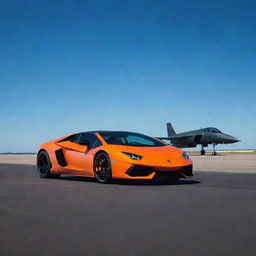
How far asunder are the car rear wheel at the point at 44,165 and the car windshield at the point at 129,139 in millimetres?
1883

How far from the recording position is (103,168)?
330 inches

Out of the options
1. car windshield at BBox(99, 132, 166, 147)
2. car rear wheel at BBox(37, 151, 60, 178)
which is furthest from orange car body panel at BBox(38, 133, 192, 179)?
car rear wheel at BBox(37, 151, 60, 178)

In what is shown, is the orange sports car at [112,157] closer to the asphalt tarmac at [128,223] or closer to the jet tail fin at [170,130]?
the asphalt tarmac at [128,223]

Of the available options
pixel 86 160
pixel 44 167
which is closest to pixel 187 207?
pixel 86 160

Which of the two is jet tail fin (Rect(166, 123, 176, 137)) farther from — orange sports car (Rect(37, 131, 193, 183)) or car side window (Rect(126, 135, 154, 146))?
car side window (Rect(126, 135, 154, 146))

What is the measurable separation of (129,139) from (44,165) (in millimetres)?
2661

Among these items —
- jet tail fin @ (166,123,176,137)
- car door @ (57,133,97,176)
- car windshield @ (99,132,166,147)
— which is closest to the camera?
car door @ (57,133,97,176)

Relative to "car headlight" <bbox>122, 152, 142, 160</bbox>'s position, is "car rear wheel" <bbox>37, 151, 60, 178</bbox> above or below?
below

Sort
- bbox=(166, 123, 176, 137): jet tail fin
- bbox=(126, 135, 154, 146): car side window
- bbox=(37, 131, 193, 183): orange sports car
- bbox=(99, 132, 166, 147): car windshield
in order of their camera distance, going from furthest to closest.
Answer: bbox=(166, 123, 176, 137): jet tail fin → bbox=(126, 135, 154, 146): car side window → bbox=(99, 132, 166, 147): car windshield → bbox=(37, 131, 193, 183): orange sports car

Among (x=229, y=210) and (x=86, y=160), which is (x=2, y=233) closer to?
(x=229, y=210)

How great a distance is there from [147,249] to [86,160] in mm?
6106

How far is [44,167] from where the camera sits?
407 inches

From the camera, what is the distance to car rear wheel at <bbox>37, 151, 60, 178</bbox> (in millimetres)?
10164

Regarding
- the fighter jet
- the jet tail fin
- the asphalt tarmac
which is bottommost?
the asphalt tarmac
